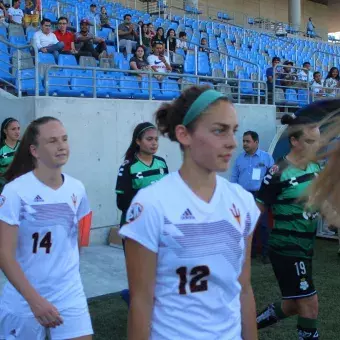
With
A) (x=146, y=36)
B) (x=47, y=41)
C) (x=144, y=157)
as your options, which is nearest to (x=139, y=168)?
(x=144, y=157)

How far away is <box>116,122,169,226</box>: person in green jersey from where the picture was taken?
5.80 m

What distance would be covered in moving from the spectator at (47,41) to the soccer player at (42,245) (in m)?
8.20

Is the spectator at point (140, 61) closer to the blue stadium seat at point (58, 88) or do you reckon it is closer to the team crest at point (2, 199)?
the blue stadium seat at point (58, 88)

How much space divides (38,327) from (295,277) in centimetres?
207

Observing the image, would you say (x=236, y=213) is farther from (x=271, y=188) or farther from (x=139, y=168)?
(x=139, y=168)

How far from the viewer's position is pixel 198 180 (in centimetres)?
245

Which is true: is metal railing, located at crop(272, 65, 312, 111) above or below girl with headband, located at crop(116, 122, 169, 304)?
above

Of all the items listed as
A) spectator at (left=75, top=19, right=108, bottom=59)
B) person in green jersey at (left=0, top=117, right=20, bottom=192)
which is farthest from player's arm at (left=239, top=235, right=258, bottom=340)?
spectator at (left=75, top=19, right=108, bottom=59)

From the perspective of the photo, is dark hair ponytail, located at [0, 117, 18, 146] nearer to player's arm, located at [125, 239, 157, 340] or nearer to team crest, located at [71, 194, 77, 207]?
team crest, located at [71, 194, 77, 207]

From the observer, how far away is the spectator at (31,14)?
13664 millimetres

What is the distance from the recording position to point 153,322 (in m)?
2.37

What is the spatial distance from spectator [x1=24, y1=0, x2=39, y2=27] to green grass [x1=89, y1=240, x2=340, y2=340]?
27.5 feet

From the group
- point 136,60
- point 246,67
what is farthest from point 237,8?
point 136,60

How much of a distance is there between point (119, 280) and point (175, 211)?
16.8ft
